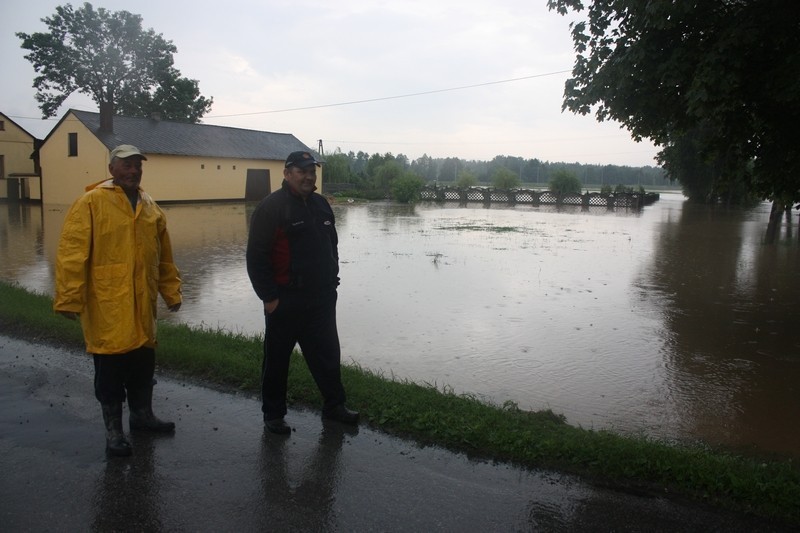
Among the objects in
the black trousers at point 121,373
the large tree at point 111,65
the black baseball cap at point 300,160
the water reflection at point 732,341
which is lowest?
the water reflection at point 732,341

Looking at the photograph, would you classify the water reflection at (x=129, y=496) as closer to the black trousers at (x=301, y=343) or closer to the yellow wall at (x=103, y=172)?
the black trousers at (x=301, y=343)

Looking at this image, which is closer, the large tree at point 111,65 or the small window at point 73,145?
the small window at point 73,145

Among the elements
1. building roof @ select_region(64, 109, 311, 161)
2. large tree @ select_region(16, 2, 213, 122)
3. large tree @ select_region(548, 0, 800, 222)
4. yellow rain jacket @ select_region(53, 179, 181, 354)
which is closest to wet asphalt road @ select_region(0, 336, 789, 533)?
yellow rain jacket @ select_region(53, 179, 181, 354)

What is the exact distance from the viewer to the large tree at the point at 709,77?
20.5 ft

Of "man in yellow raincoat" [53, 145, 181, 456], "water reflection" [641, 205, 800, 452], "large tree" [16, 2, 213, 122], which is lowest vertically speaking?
"water reflection" [641, 205, 800, 452]

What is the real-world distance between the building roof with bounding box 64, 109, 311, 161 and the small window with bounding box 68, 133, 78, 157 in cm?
116

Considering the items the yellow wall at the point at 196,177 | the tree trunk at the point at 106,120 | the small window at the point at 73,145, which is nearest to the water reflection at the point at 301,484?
the yellow wall at the point at 196,177

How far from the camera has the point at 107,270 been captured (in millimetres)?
3973

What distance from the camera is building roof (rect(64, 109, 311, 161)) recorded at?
3603 centimetres

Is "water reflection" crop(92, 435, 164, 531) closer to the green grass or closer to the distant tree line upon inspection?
the green grass

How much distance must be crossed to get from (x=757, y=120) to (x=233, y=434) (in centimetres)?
706

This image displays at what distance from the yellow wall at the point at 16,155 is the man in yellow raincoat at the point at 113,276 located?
4056 cm

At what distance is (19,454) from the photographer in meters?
3.88

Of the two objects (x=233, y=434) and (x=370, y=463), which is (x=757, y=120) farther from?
(x=233, y=434)
